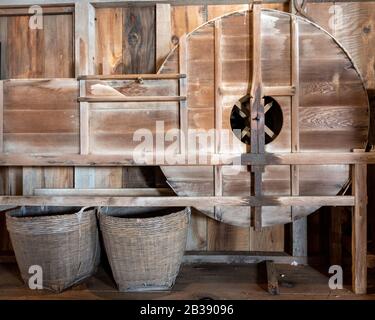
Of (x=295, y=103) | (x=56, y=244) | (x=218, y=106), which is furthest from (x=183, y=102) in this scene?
(x=56, y=244)

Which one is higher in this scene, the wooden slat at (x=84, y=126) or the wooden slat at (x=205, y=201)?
the wooden slat at (x=84, y=126)

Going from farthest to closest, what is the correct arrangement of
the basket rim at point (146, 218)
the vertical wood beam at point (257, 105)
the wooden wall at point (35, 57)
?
1. the wooden wall at point (35, 57)
2. the vertical wood beam at point (257, 105)
3. the basket rim at point (146, 218)

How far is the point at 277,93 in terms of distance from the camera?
191cm

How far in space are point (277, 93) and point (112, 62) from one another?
122cm

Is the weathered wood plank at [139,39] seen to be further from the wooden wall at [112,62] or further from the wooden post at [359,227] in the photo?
the wooden post at [359,227]

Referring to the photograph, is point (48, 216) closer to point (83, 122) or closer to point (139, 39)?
point (83, 122)

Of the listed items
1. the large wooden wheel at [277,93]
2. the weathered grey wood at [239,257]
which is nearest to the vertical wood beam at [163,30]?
the large wooden wheel at [277,93]

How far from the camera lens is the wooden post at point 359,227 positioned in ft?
6.05

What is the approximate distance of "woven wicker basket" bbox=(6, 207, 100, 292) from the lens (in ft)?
6.01

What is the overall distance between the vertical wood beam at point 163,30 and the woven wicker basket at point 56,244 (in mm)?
1217

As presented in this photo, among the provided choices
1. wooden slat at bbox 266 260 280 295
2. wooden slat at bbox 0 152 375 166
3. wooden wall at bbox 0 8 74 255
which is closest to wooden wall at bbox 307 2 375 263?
wooden slat at bbox 266 260 280 295

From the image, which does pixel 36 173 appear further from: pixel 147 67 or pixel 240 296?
pixel 240 296

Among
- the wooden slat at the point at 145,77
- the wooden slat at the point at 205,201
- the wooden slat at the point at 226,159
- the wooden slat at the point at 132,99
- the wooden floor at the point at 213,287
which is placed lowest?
the wooden floor at the point at 213,287

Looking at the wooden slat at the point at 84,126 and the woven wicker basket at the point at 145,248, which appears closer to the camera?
the woven wicker basket at the point at 145,248
